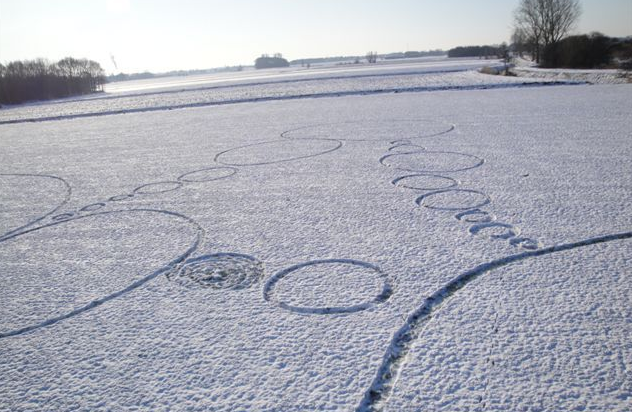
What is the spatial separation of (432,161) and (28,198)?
3.87m

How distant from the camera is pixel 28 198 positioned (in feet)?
12.3

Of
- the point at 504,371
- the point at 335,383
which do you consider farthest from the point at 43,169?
the point at 504,371

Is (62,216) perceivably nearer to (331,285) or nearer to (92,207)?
(92,207)

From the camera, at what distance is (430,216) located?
255 cm

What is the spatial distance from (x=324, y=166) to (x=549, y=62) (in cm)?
2739

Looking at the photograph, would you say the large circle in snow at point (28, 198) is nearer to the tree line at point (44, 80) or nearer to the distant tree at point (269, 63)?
the tree line at point (44, 80)

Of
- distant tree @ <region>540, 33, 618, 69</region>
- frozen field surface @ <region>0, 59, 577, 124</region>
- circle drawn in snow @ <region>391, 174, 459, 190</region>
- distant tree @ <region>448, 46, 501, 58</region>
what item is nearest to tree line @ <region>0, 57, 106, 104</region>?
frozen field surface @ <region>0, 59, 577, 124</region>

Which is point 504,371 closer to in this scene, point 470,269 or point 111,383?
point 470,269

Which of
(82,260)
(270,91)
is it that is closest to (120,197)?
(82,260)

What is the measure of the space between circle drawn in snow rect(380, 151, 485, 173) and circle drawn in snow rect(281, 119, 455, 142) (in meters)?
0.97

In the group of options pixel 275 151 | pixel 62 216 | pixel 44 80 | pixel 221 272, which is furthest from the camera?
pixel 44 80

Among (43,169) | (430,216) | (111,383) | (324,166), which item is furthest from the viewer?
(43,169)

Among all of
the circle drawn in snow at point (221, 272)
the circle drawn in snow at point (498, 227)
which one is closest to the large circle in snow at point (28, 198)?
the circle drawn in snow at point (221, 272)

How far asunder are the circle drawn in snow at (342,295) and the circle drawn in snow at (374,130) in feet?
10.9
